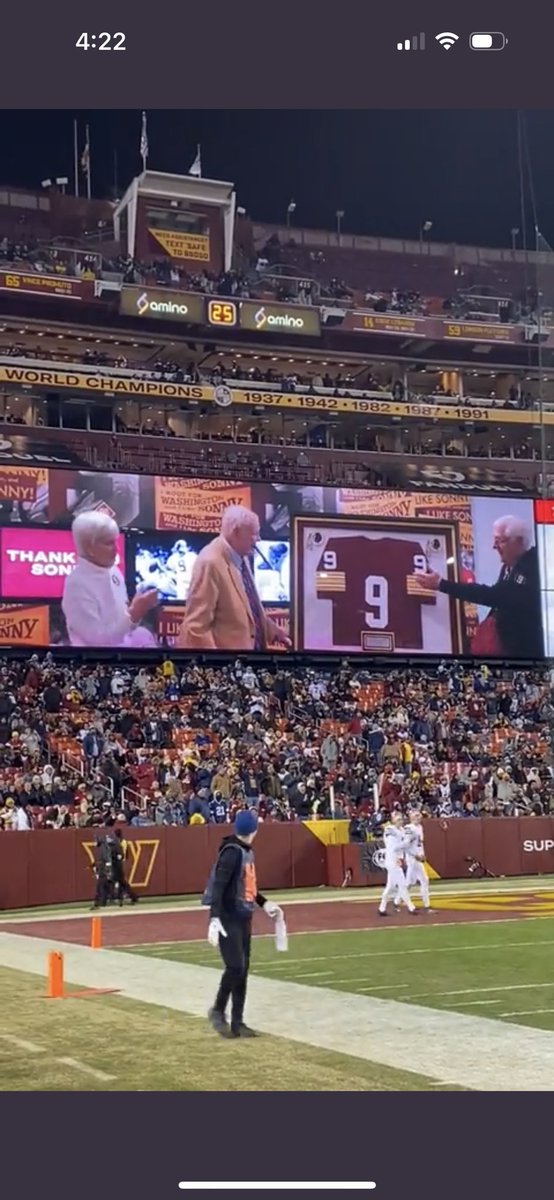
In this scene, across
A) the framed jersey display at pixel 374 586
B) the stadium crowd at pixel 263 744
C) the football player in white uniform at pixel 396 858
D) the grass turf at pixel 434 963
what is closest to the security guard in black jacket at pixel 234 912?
the grass turf at pixel 434 963

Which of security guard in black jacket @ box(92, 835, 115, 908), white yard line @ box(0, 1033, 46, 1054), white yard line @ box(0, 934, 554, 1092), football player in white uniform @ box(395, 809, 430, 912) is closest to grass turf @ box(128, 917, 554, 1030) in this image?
white yard line @ box(0, 934, 554, 1092)

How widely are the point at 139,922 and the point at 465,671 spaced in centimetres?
2877

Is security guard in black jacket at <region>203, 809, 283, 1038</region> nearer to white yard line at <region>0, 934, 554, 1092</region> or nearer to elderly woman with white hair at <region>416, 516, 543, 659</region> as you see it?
white yard line at <region>0, 934, 554, 1092</region>

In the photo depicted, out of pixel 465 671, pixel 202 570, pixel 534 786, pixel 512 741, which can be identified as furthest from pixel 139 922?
pixel 465 671

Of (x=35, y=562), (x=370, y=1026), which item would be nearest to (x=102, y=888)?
(x=370, y=1026)

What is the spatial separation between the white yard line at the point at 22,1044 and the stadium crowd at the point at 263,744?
17844 millimetres

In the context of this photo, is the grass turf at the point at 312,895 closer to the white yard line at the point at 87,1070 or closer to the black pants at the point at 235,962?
the black pants at the point at 235,962

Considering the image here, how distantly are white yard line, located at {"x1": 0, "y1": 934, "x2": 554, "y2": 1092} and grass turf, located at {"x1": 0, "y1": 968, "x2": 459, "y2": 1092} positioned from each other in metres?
0.27

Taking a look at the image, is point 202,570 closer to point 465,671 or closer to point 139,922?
point 465,671

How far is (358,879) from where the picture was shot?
29500 millimetres

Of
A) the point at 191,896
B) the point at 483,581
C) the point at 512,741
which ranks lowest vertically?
the point at 191,896

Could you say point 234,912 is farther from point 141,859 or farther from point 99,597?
point 99,597

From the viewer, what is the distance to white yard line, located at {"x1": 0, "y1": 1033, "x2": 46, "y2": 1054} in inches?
357

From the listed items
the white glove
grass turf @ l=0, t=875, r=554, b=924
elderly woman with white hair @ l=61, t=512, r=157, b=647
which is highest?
elderly woman with white hair @ l=61, t=512, r=157, b=647
